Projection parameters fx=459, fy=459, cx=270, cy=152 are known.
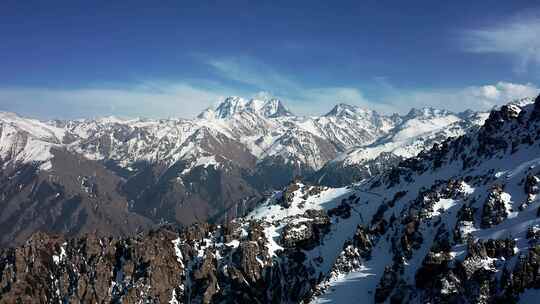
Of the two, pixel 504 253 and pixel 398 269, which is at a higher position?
pixel 504 253

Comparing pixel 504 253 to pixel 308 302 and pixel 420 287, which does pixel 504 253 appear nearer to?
pixel 420 287

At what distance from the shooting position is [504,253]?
509 feet

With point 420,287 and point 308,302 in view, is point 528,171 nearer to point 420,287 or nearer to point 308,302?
point 420,287

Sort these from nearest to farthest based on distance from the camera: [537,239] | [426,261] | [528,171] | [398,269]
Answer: [537,239] → [426,261] → [398,269] → [528,171]

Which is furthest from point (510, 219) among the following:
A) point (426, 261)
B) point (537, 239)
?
point (426, 261)

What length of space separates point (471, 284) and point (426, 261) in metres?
19.5

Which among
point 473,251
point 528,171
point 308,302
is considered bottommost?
point 308,302

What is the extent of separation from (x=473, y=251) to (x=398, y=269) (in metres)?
34.4

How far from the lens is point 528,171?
647 feet

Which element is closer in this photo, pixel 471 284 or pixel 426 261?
pixel 471 284

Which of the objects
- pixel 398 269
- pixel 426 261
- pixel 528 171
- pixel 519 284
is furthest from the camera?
pixel 528 171

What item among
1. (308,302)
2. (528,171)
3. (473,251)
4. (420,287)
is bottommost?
(308,302)

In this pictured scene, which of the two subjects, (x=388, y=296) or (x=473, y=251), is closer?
(x=473, y=251)

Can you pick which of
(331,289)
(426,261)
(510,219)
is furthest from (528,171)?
(331,289)
